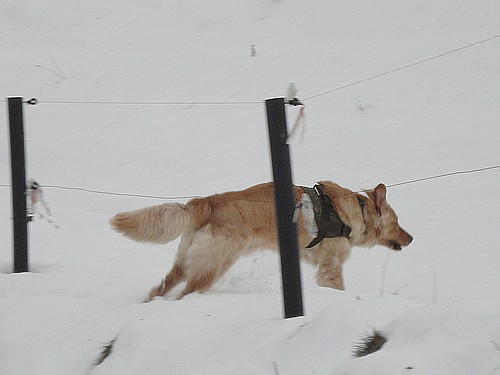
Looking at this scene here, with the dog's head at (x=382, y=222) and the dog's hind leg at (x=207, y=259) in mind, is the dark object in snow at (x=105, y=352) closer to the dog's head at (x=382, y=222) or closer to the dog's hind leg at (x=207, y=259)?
the dog's hind leg at (x=207, y=259)

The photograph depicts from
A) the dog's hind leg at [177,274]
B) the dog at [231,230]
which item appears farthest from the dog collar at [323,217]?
the dog's hind leg at [177,274]

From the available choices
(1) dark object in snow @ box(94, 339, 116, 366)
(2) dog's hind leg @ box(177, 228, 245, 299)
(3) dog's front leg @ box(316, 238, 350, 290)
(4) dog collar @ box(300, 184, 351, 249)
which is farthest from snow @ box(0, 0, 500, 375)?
(4) dog collar @ box(300, 184, 351, 249)

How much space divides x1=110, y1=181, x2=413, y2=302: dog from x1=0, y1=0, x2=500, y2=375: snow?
0.28 metres

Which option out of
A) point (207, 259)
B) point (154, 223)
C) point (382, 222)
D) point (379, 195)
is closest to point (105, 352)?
point (154, 223)

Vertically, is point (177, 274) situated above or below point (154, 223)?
below

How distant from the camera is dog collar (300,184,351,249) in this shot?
600 cm

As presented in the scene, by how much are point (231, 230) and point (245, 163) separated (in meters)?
4.26

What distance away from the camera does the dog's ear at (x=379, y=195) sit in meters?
6.52

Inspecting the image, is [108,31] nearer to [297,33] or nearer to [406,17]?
[297,33]

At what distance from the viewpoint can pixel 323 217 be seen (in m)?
6.07

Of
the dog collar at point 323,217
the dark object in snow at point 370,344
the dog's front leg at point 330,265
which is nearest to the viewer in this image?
the dark object in snow at point 370,344

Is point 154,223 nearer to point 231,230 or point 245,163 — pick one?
point 231,230

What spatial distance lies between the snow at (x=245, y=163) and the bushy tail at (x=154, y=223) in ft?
1.52

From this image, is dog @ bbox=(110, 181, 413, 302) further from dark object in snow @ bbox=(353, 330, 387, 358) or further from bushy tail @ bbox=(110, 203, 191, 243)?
dark object in snow @ bbox=(353, 330, 387, 358)
